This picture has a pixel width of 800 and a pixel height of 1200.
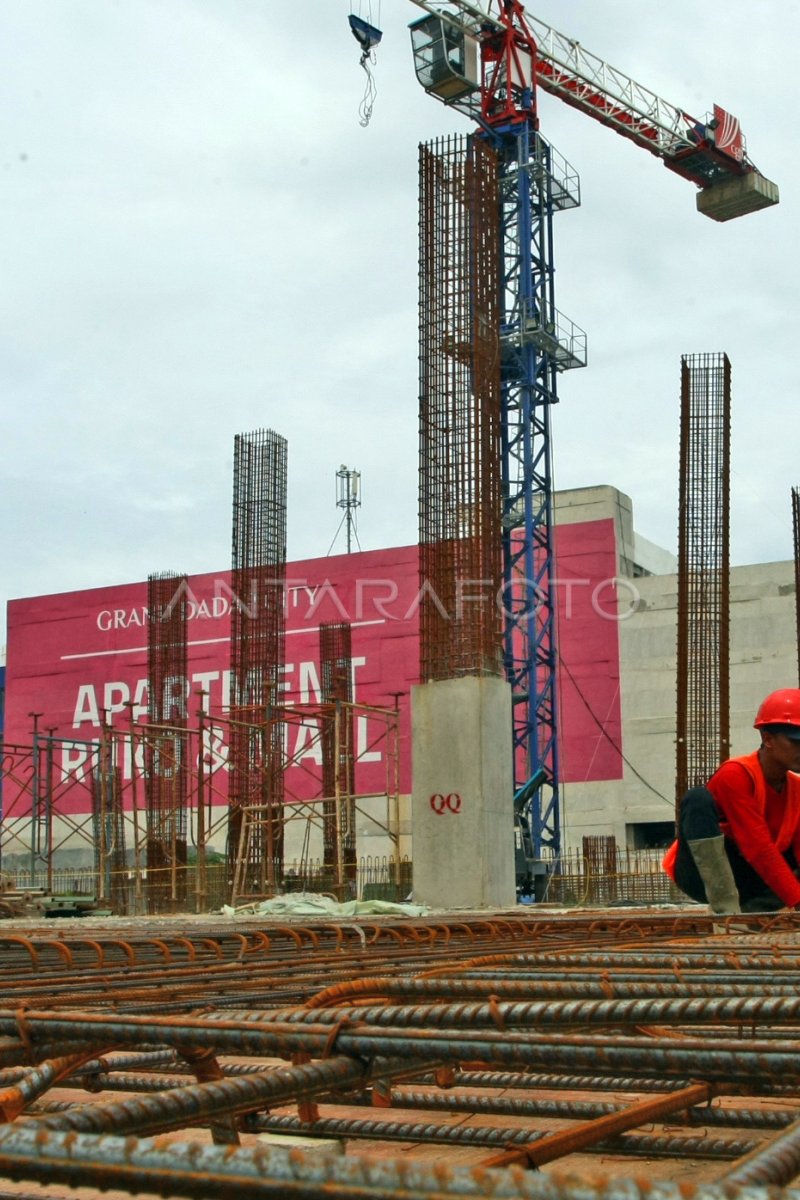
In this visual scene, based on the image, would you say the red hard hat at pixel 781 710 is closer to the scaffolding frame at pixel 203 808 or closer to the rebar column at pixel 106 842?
the scaffolding frame at pixel 203 808

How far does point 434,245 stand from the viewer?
69.3ft

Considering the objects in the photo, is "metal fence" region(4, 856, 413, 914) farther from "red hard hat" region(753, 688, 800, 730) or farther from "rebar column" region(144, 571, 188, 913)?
"red hard hat" region(753, 688, 800, 730)

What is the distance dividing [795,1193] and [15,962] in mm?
5468

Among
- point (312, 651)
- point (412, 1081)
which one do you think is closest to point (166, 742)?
point (312, 651)

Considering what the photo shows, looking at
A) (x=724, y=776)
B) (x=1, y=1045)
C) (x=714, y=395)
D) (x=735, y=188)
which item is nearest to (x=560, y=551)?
(x=735, y=188)

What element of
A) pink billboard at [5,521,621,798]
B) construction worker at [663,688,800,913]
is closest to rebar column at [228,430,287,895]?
pink billboard at [5,521,621,798]

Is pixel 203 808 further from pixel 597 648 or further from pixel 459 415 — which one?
pixel 597 648

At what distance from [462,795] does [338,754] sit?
6.01 m

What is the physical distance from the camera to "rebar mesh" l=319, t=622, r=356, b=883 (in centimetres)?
2419

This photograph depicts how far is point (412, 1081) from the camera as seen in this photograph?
3426 millimetres

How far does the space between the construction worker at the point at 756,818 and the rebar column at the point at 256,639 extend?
68.2ft

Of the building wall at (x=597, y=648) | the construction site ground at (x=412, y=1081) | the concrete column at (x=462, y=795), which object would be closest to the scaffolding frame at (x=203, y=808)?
the building wall at (x=597, y=648)

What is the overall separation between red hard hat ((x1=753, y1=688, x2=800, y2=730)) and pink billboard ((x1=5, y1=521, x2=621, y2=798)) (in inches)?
997

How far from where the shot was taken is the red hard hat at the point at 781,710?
618 cm
